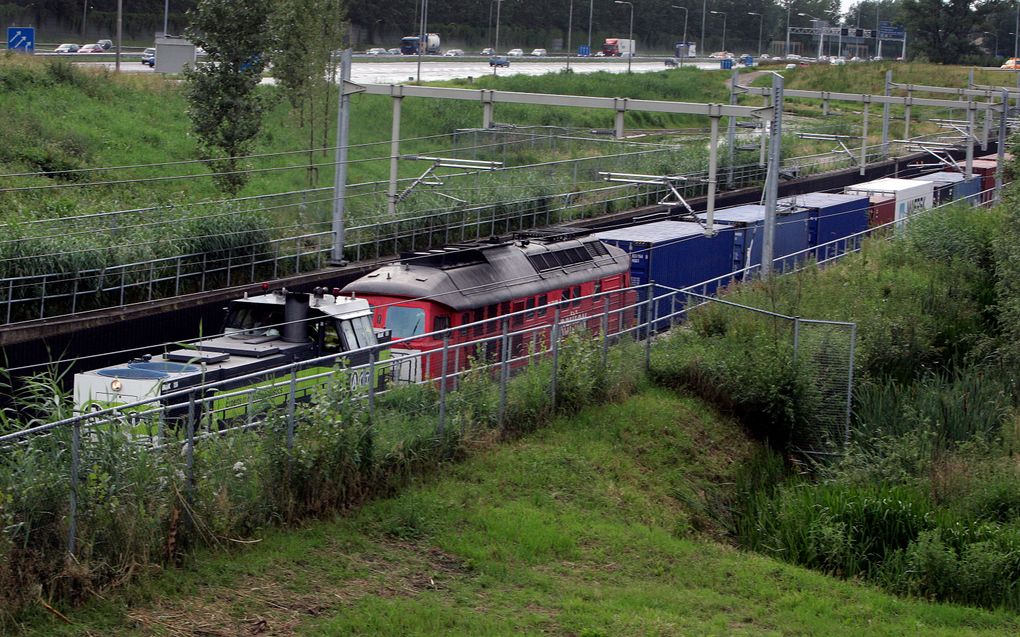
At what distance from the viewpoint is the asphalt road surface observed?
66.9m

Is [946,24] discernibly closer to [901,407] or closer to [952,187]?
[952,187]

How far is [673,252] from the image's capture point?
29.1 meters

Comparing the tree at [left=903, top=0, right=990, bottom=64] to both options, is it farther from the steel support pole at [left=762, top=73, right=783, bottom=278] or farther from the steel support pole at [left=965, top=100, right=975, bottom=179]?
the steel support pole at [left=762, top=73, right=783, bottom=278]

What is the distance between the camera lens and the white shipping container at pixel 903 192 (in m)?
42.4

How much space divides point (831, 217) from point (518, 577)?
27459mm

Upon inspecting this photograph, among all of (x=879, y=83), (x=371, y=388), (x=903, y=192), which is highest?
(x=879, y=83)

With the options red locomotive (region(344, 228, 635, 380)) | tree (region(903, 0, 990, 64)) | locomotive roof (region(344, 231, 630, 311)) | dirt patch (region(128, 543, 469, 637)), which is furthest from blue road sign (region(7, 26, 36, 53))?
tree (region(903, 0, 990, 64))

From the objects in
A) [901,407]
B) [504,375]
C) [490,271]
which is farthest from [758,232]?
[504,375]

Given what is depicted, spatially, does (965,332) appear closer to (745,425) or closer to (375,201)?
(745,425)

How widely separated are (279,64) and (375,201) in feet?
39.3

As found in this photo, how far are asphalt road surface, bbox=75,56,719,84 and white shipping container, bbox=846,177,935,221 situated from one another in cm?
3061

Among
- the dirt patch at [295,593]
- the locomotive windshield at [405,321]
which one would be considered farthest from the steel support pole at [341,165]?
the dirt patch at [295,593]

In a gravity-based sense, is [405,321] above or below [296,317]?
below

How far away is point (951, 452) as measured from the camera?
2025 centimetres
